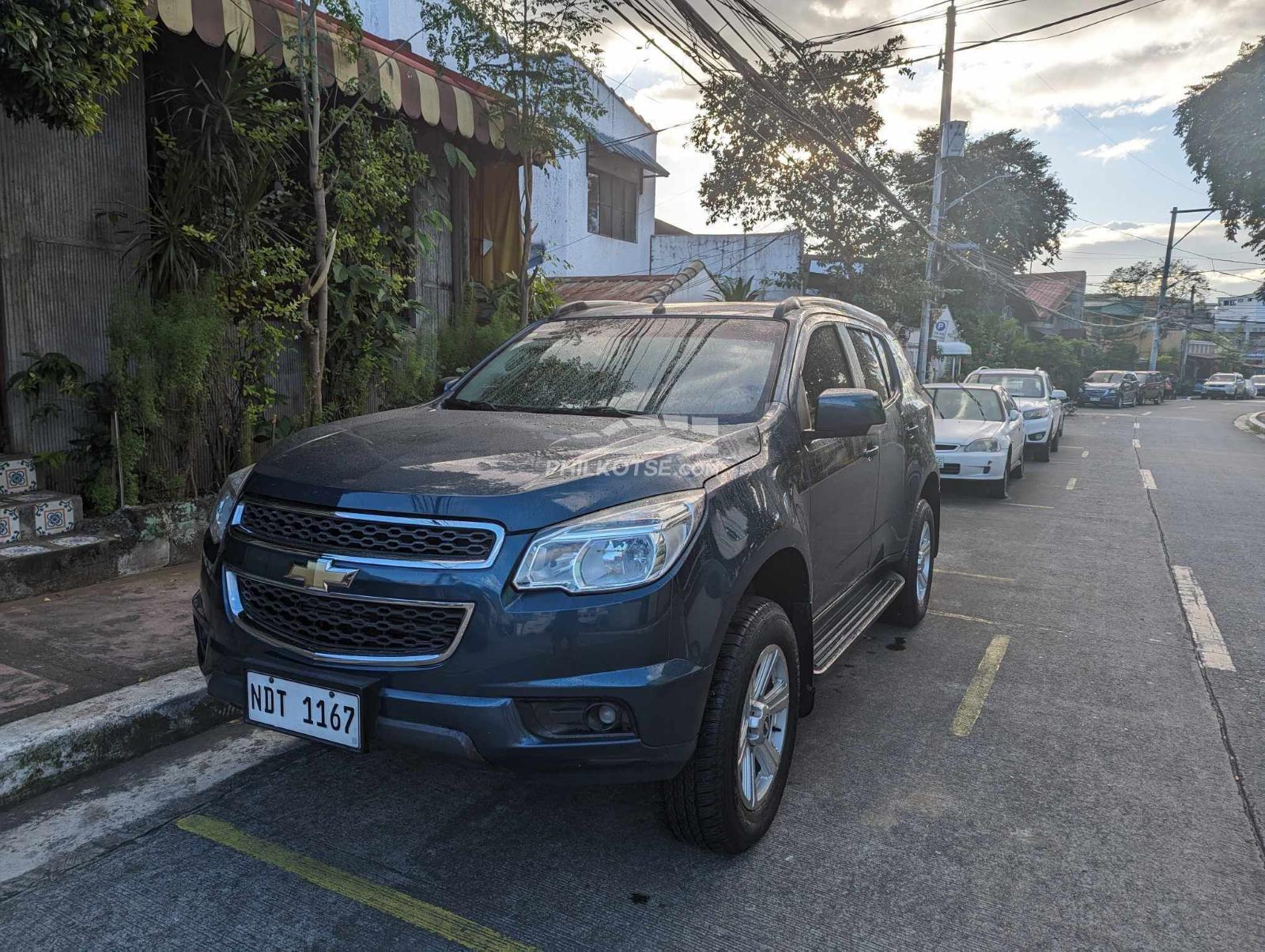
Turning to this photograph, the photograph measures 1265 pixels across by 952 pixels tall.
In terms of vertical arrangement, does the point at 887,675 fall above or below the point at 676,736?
below

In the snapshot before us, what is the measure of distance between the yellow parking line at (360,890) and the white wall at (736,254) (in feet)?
77.4

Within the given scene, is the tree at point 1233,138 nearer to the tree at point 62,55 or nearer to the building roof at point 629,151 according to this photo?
the building roof at point 629,151

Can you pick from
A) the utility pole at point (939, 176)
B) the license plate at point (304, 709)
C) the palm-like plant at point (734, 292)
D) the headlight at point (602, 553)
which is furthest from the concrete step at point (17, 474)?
the utility pole at point (939, 176)

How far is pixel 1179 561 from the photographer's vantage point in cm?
769

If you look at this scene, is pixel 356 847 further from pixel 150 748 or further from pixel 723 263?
pixel 723 263

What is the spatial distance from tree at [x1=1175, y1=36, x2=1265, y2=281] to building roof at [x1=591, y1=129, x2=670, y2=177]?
52.1 ft

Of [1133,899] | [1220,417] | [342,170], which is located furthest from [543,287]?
[1220,417]

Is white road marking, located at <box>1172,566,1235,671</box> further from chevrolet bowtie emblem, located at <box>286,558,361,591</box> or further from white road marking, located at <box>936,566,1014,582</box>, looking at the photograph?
chevrolet bowtie emblem, located at <box>286,558,361,591</box>

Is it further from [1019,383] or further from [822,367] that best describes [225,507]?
[1019,383]

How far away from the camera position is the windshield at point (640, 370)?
3584 millimetres

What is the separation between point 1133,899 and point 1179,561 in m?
5.84

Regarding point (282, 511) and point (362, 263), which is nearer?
point (282, 511)

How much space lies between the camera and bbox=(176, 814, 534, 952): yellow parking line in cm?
253

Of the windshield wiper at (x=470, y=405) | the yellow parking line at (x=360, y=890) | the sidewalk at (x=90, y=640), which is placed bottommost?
the yellow parking line at (x=360, y=890)
